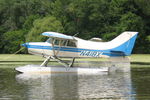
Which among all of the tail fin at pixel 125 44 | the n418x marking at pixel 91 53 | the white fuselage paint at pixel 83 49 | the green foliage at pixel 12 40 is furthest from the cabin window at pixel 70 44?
the green foliage at pixel 12 40

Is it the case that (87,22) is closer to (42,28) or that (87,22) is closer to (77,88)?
(42,28)

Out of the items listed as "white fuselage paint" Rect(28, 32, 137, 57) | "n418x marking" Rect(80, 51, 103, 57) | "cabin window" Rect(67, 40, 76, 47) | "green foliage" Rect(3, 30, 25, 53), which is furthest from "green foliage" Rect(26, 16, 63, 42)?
"n418x marking" Rect(80, 51, 103, 57)

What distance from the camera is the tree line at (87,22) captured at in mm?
48562

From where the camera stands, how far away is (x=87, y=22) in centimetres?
5397

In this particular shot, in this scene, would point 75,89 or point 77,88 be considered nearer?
point 75,89

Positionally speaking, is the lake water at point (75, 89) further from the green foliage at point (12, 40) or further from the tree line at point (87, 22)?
the green foliage at point (12, 40)

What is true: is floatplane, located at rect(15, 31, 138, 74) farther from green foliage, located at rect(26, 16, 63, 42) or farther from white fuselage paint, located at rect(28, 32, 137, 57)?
green foliage, located at rect(26, 16, 63, 42)

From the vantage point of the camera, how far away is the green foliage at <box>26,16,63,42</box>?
1853 inches

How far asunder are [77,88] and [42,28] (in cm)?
3343

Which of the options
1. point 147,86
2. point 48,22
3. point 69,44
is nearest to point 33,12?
point 48,22

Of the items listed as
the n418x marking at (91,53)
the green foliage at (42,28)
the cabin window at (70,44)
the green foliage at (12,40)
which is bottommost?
the green foliage at (12,40)

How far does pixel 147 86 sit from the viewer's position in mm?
14508

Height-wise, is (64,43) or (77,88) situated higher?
(77,88)

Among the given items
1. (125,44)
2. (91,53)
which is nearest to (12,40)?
(91,53)
